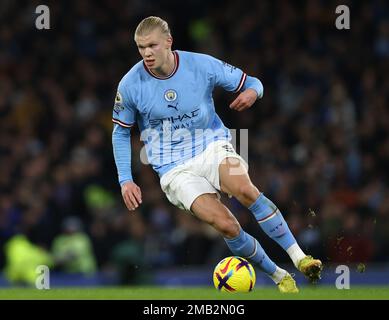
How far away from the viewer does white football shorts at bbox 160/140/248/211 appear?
9398 millimetres

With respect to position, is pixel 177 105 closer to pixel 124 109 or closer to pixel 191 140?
pixel 191 140

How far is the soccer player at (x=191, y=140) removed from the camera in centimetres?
923

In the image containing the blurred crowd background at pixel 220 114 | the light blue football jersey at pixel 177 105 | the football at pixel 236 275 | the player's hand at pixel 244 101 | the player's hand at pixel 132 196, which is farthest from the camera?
the blurred crowd background at pixel 220 114

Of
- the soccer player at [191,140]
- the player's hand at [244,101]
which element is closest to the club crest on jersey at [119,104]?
the soccer player at [191,140]

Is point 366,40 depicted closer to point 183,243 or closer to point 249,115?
point 249,115

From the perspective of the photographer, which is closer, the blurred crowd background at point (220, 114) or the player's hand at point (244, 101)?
the player's hand at point (244, 101)

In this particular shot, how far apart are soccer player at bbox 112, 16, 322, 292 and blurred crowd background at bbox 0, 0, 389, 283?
15.2ft

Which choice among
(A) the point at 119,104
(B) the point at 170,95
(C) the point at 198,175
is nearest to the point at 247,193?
(C) the point at 198,175

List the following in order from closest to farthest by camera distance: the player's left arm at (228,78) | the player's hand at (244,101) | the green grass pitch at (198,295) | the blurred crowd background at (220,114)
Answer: the green grass pitch at (198,295), the player's hand at (244,101), the player's left arm at (228,78), the blurred crowd background at (220,114)

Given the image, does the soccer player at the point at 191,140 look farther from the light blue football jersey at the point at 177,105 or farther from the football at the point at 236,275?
the football at the point at 236,275

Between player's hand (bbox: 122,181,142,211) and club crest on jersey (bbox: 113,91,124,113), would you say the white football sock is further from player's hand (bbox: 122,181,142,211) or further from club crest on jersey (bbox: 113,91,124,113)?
club crest on jersey (bbox: 113,91,124,113)

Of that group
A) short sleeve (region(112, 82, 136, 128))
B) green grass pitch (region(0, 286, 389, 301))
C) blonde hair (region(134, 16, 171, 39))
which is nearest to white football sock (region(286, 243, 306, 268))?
green grass pitch (region(0, 286, 389, 301))

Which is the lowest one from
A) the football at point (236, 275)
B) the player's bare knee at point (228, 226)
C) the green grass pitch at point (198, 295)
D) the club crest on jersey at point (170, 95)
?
the green grass pitch at point (198, 295)

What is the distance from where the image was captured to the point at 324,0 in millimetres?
18406
